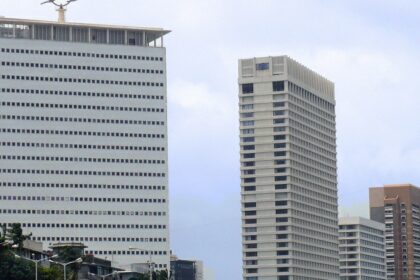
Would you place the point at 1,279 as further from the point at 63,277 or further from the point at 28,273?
the point at 63,277

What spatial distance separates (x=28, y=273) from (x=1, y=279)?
512cm

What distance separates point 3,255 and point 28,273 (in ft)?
18.9

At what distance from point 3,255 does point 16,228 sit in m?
8.35

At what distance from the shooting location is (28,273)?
607 feet

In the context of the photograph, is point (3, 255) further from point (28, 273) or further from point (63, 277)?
point (63, 277)

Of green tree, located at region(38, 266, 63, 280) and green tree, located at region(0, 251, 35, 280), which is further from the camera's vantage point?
green tree, located at region(38, 266, 63, 280)

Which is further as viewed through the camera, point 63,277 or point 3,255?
point 63,277

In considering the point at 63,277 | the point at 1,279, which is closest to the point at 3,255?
the point at 1,279

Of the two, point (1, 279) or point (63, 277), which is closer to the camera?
point (1, 279)

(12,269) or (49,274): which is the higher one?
(12,269)

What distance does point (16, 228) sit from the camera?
188500 mm

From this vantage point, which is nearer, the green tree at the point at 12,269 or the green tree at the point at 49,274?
the green tree at the point at 12,269

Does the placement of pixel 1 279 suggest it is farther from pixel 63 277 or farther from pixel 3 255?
pixel 63 277

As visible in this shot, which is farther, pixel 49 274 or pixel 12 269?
pixel 49 274
